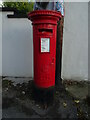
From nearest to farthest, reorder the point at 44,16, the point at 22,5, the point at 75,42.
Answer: the point at 44,16
the point at 75,42
the point at 22,5

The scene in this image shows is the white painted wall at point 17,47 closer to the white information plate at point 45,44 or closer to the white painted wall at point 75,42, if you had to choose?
the white painted wall at point 75,42

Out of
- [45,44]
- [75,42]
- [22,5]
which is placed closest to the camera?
[45,44]

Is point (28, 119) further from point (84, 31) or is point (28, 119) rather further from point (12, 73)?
point (84, 31)

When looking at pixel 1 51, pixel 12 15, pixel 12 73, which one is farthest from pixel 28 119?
pixel 12 15

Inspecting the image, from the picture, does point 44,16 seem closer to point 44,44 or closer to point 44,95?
point 44,44

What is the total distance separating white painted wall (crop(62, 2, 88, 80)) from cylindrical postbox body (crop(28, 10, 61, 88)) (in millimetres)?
1342

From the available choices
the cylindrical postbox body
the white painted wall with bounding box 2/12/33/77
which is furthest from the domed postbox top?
the white painted wall with bounding box 2/12/33/77

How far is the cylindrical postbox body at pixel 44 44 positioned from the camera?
8.97ft

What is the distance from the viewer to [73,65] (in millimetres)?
4359

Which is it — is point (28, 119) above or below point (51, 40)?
below

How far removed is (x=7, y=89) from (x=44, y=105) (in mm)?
1229

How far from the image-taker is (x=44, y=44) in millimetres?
2855

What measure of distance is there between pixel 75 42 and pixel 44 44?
65.1 inches

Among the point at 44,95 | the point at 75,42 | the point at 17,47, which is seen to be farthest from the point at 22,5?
the point at 44,95
